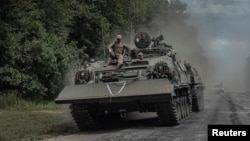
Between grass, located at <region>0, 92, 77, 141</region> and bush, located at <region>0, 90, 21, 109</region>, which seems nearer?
grass, located at <region>0, 92, 77, 141</region>

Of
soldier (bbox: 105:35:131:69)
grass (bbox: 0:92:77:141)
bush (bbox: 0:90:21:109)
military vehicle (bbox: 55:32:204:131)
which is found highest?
soldier (bbox: 105:35:131:69)

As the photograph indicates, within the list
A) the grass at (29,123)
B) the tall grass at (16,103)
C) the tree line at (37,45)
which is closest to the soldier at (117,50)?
the grass at (29,123)

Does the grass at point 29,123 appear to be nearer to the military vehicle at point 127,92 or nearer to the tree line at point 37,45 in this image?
the military vehicle at point 127,92

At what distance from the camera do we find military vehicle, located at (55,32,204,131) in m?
12.3

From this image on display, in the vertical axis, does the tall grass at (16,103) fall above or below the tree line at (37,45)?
below

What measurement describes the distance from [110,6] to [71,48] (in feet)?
27.8

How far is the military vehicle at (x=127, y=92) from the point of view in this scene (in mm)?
12273

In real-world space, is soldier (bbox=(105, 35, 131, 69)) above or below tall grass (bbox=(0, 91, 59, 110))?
above

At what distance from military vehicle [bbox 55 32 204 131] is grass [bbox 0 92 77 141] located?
2.77ft

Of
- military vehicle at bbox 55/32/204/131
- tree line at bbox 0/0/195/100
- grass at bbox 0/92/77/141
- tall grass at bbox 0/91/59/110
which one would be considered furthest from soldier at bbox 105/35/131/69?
tall grass at bbox 0/91/59/110

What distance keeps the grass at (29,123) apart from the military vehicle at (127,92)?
84 centimetres

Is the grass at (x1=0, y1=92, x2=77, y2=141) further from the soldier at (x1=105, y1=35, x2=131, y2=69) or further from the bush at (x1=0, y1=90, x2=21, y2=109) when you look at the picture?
the soldier at (x1=105, y1=35, x2=131, y2=69)

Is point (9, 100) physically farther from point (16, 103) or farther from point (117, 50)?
point (117, 50)

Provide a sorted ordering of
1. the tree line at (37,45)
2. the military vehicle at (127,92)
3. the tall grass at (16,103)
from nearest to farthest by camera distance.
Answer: the military vehicle at (127,92)
the tall grass at (16,103)
the tree line at (37,45)
